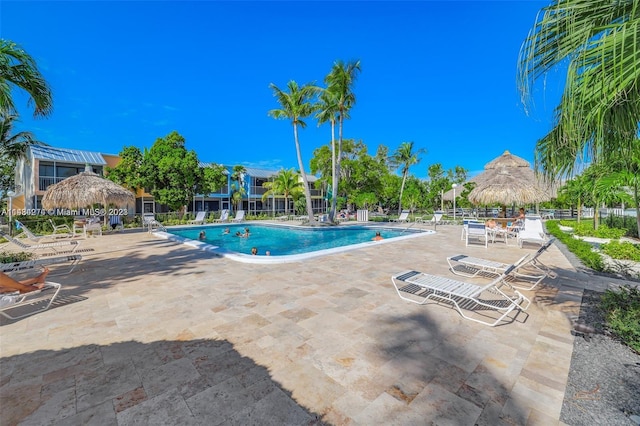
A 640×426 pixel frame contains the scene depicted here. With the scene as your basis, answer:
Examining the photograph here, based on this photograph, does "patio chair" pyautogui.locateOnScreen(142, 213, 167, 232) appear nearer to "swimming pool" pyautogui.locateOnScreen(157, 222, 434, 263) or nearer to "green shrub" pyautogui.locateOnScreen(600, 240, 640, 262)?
"swimming pool" pyautogui.locateOnScreen(157, 222, 434, 263)

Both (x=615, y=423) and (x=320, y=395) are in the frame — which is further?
(x=320, y=395)

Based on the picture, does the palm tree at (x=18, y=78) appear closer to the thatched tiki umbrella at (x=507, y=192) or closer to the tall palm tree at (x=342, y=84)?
the tall palm tree at (x=342, y=84)

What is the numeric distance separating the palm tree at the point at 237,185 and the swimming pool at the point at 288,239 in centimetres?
1176

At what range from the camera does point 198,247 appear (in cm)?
930

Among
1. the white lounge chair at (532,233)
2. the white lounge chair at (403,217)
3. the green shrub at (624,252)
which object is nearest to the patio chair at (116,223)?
the white lounge chair at (403,217)

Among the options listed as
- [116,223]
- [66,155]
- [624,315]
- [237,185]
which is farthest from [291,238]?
[66,155]

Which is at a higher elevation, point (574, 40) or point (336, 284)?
point (574, 40)

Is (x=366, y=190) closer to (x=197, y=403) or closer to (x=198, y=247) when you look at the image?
(x=198, y=247)

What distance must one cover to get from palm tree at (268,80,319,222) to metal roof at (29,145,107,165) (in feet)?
58.0

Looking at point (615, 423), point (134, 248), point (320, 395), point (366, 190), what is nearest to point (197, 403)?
point (320, 395)

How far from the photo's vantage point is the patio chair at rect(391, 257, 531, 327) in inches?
140

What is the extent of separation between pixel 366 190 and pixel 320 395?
2888 centimetres

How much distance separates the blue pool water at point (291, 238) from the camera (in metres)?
12.0

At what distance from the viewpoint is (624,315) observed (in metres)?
3.20
